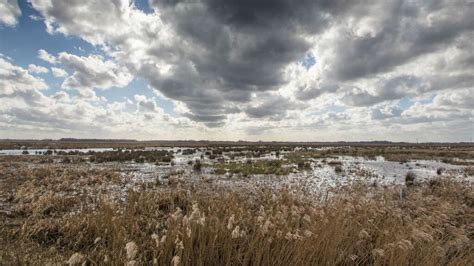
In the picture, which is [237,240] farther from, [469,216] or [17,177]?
[17,177]

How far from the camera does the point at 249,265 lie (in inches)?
184

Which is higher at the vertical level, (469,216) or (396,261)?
(396,261)

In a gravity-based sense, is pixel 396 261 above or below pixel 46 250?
above

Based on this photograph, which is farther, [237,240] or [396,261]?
[237,240]

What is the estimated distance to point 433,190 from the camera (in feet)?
46.4

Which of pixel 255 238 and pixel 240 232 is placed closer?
pixel 255 238

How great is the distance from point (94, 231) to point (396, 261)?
7.00m

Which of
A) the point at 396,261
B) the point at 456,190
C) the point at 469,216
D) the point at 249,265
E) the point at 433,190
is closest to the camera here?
the point at 396,261

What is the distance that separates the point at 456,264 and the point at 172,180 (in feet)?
49.9

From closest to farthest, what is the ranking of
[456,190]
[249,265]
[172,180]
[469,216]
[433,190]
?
[249,265], [469,216], [456,190], [433,190], [172,180]

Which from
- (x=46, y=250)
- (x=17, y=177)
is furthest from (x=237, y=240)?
(x=17, y=177)

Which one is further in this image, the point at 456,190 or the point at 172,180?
the point at 172,180

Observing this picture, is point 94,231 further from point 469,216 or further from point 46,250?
point 469,216

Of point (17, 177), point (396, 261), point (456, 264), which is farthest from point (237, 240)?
point (17, 177)
